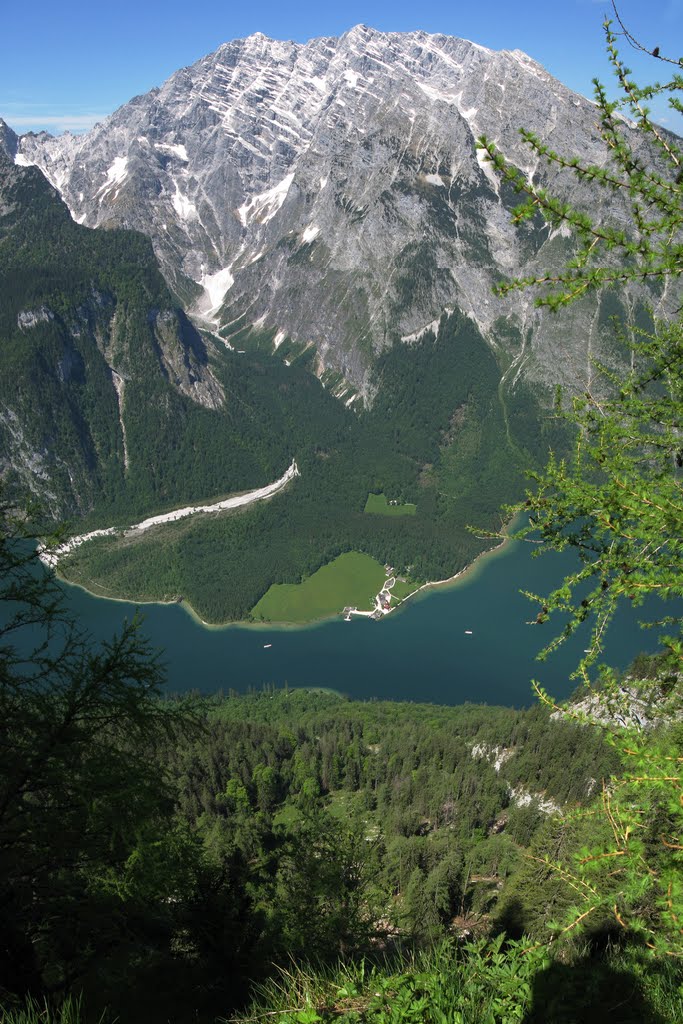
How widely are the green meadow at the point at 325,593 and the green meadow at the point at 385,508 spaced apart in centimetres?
2560

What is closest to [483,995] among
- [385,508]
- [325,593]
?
[325,593]

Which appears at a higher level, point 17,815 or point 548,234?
point 548,234

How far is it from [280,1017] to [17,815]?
14.0 ft

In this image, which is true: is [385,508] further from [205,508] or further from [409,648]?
[409,648]

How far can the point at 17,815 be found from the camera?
8.41 m

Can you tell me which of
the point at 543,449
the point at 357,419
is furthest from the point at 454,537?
the point at 357,419

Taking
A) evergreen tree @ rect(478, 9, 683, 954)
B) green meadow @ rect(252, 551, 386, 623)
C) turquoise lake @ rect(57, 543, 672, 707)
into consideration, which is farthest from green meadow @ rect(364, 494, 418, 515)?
evergreen tree @ rect(478, 9, 683, 954)

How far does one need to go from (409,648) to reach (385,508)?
6050cm

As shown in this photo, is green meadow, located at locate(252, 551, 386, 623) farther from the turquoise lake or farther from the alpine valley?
the turquoise lake

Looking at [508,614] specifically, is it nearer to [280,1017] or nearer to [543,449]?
[543,449]

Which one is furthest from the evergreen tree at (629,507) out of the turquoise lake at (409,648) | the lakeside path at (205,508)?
the lakeside path at (205,508)

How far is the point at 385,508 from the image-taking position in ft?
492

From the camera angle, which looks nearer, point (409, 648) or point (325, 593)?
point (409, 648)

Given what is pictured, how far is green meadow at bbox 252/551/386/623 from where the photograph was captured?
106625 mm
